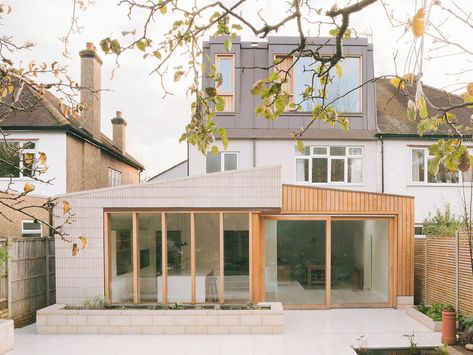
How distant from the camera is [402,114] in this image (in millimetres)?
16047

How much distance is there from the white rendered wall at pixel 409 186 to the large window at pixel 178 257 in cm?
664

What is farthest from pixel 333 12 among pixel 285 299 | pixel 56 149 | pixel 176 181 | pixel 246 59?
pixel 56 149

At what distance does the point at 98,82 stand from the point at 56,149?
4279 millimetres

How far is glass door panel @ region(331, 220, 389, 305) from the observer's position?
1209 centimetres

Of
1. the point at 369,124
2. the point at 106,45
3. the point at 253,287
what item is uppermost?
the point at 369,124

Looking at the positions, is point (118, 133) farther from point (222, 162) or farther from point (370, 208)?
point (370, 208)

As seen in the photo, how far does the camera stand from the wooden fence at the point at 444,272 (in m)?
9.31

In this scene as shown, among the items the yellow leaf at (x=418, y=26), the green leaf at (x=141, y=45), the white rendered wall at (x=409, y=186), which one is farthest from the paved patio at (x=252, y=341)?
the yellow leaf at (x=418, y=26)

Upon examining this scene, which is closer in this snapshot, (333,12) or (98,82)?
(333,12)

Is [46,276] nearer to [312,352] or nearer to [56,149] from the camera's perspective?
[56,149]

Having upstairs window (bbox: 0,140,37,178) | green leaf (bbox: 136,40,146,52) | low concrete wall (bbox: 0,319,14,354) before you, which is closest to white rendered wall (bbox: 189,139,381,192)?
low concrete wall (bbox: 0,319,14,354)

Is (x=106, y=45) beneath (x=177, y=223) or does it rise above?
above

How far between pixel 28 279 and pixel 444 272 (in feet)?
34.1

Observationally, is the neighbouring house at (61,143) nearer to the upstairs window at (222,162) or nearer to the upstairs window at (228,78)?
the upstairs window at (228,78)
